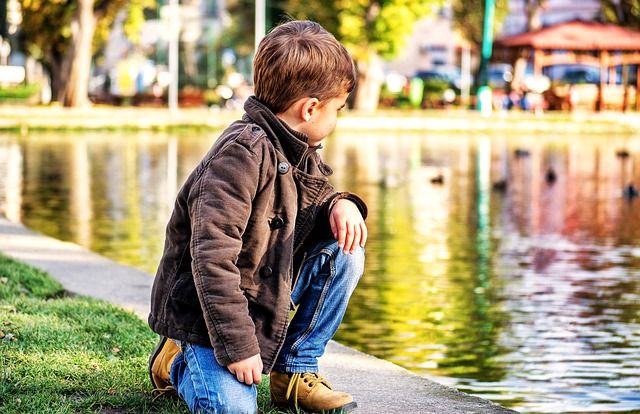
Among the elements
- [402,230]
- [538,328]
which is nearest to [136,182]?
[402,230]

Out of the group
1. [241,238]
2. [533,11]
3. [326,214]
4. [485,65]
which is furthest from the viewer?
[533,11]

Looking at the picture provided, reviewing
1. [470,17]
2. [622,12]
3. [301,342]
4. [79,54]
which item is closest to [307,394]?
[301,342]

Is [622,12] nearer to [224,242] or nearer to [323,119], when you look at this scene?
[323,119]

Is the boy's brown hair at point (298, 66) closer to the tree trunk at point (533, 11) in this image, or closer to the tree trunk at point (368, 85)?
the tree trunk at point (368, 85)

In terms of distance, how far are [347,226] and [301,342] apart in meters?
0.47

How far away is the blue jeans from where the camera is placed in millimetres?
4551

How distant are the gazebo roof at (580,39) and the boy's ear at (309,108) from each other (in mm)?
41783

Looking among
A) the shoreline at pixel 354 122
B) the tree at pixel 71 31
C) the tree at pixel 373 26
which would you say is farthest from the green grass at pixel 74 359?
the tree at pixel 373 26

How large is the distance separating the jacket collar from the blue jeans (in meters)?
0.36

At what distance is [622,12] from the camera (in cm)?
5906

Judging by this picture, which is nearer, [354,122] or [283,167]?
[283,167]

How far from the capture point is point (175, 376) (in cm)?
481

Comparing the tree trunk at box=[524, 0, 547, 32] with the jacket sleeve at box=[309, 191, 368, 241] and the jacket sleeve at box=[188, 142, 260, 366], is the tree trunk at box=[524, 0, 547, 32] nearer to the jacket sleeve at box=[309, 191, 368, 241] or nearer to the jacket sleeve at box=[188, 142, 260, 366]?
the jacket sleeve at box=[309, 191, 368, 241]

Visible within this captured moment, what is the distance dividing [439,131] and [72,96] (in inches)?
453
